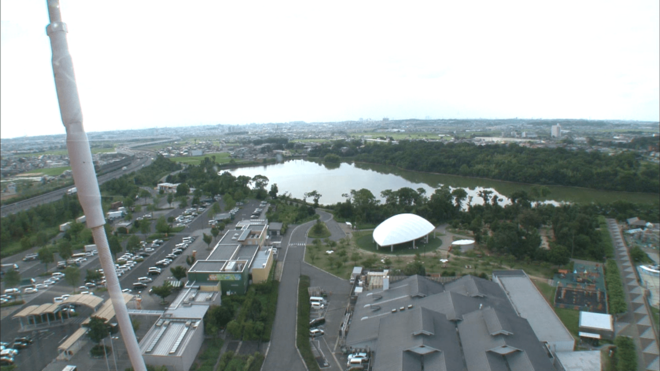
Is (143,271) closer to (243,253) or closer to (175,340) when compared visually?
(243,253)

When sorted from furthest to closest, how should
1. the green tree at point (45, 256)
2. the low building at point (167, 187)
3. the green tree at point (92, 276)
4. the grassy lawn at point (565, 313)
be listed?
the low building at point (167, 187)
the green tree at point (45, 256)
the green tree at point (92, 276)
the grassy lawn at point (565, 313)

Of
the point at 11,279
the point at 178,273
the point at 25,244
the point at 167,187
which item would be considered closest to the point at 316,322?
the point at 178,273

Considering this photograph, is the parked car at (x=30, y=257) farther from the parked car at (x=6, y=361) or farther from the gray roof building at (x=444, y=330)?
the gray roof building at (x=444, y=330)

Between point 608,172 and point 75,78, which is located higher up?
point 75,78

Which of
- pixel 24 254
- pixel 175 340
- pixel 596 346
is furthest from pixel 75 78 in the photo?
pixel 24 254

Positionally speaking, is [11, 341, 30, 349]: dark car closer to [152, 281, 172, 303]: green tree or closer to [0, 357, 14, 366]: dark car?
[0, 357, 14, 366]: dark car

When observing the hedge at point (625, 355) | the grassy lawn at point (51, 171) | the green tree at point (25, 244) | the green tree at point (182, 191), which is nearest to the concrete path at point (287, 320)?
the hedge at point (625, 355)

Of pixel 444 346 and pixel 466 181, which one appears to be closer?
pixel 444 346

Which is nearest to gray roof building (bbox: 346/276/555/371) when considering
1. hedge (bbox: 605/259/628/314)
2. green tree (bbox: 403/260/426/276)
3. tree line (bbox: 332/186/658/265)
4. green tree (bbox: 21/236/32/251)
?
green tree (bbox: 403/260/426/276)
